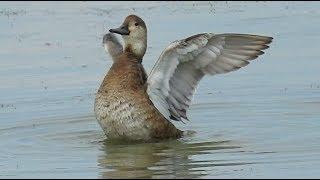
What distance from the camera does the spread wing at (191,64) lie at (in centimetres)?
1103

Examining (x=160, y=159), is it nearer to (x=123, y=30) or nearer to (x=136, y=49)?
(x=136, y=49)

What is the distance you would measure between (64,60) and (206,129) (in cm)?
473

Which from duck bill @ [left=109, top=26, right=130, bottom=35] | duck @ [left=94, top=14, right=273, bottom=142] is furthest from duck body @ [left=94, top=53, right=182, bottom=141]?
duck bill @ [left=109, top=26, right=130, bottom=35]

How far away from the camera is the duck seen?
36.4 feet

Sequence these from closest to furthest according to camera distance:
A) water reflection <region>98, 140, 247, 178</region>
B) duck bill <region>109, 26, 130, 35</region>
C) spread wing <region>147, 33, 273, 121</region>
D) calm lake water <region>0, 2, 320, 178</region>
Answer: water reflection <region>98, 140, 247, 178</region> → calm lake water <region>0, 2, 320, 178</region> → spread wing <region>147, 33, 273, 121</region> → duck bill <region>109, 26, 130, 35</region>

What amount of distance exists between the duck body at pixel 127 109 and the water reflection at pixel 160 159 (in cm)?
15

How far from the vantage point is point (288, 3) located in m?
22.8

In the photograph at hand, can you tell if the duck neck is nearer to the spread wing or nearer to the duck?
the duck

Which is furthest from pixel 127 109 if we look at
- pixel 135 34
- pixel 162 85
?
pixel 135 34

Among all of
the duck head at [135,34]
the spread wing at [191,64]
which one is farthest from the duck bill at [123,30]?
the spread wing at [191,64]

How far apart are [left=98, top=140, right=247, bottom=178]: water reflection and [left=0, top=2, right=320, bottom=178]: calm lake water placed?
1 centimetres

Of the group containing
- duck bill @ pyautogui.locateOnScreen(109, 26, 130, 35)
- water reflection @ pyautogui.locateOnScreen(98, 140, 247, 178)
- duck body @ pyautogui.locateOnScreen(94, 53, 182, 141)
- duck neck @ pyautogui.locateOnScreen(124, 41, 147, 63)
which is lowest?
water reflection @ pyautogui.locateOnScreen(98, 140, 247, 178)

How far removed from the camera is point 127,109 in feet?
36.5

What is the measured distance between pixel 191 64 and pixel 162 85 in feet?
1.20
